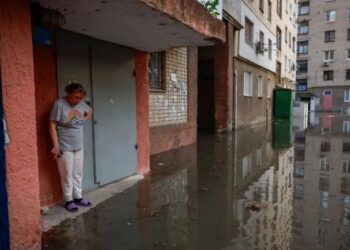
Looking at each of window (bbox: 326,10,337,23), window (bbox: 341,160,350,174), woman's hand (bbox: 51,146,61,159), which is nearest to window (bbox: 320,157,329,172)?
window (bbox: 341,160,350,174)

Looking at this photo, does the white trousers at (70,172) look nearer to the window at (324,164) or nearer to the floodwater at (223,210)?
the floodwater at (223,210)

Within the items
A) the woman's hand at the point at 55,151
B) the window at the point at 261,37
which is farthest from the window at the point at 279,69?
the woman's hand at the point at 55,151

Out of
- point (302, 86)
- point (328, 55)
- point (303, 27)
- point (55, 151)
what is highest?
point (303, 27)

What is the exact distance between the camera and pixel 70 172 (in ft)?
14.1

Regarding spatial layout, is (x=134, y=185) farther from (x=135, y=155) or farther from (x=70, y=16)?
(x=70, y=16)

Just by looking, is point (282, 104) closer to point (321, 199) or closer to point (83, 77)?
point (321, 199)

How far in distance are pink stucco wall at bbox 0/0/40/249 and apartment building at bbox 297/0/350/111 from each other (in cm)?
4608

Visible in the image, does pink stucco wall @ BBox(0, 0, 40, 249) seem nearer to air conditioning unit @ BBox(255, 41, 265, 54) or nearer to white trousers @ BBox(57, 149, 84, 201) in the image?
white trousers @ BBox(57, 149, 84, 201)

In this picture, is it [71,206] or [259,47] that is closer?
[71,206]

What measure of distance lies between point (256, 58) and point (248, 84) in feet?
6.04

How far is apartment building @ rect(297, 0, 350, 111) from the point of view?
4638 cm

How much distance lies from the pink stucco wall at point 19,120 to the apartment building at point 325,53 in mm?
46079

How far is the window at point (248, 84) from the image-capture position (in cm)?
1800

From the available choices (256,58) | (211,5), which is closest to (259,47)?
(256,58)
